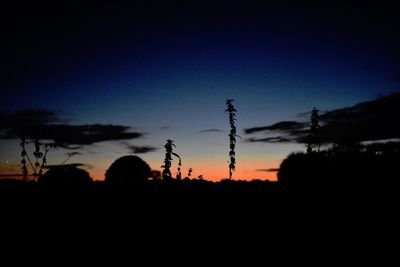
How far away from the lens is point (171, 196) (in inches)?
612

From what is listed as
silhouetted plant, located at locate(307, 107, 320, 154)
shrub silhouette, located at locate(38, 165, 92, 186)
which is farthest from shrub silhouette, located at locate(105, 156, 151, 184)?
silhouetted plant, located at locate(307, 107, 320, 154)

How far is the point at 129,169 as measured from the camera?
28766 millimetres

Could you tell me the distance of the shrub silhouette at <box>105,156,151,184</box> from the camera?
Answer: 2839 centimetres

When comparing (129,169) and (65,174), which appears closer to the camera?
(65,174)

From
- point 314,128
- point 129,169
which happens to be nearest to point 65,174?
point 129,169

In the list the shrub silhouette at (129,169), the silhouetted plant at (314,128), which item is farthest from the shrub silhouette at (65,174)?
the silhouetted plant at (314,128)

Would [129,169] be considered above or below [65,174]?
above

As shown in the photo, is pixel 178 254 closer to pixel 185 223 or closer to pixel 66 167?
pixel 185 223

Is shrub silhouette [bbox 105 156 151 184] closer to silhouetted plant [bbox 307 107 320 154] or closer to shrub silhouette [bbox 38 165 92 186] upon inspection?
shrub silhouette [bbox 38 165 92 186]

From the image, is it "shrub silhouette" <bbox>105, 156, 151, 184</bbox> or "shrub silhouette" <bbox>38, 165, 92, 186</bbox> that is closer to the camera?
"shrub silhouette" <bbox>38, 165, 92, 186</bbox>

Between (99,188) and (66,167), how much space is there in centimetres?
937

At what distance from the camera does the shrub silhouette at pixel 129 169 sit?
28388mm

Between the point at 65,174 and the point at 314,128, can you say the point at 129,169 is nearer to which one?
the point at 65,174

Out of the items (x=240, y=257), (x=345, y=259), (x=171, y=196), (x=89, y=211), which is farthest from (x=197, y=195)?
(x=345, y=259)
